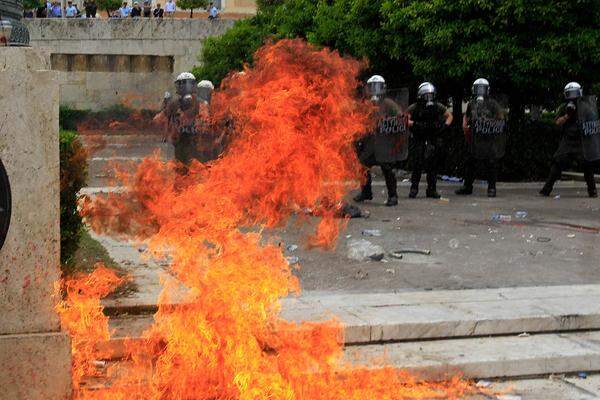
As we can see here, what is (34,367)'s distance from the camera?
16.9 feet

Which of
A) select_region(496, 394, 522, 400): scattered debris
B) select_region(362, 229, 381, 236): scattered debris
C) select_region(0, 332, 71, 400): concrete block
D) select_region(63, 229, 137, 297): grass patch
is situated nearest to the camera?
select_region(0, 332, 71, 400): concrete block

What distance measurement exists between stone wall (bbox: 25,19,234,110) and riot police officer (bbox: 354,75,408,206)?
2269 centimetres

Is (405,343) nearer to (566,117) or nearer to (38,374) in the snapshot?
(38,374)

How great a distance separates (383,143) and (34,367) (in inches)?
378

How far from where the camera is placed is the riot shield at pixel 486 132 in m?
15.9

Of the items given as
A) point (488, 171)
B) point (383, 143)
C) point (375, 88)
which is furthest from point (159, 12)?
point (383, 143)

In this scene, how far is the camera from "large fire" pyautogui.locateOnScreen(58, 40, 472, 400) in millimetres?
Answer: 5371

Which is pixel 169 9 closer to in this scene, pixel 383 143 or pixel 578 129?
pixel 578 129

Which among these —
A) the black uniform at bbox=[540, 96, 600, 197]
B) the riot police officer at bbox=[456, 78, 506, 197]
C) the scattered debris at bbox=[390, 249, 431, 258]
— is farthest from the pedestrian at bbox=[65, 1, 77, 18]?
the scattered debris at bbox=[390, 249, 431, 258]

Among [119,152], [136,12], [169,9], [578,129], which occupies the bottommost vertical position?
[119,152]

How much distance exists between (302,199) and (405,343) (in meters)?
1.73

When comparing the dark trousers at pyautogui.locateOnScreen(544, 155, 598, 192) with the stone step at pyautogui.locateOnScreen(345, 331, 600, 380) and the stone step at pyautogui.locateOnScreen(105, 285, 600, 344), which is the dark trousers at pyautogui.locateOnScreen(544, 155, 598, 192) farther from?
the stone step at pyautogui.locateOnScreen(345, 331, 600, 380)

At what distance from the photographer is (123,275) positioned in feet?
25.4

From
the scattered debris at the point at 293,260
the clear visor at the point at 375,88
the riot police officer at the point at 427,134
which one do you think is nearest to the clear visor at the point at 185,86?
the clear visor at the point at 375,88
